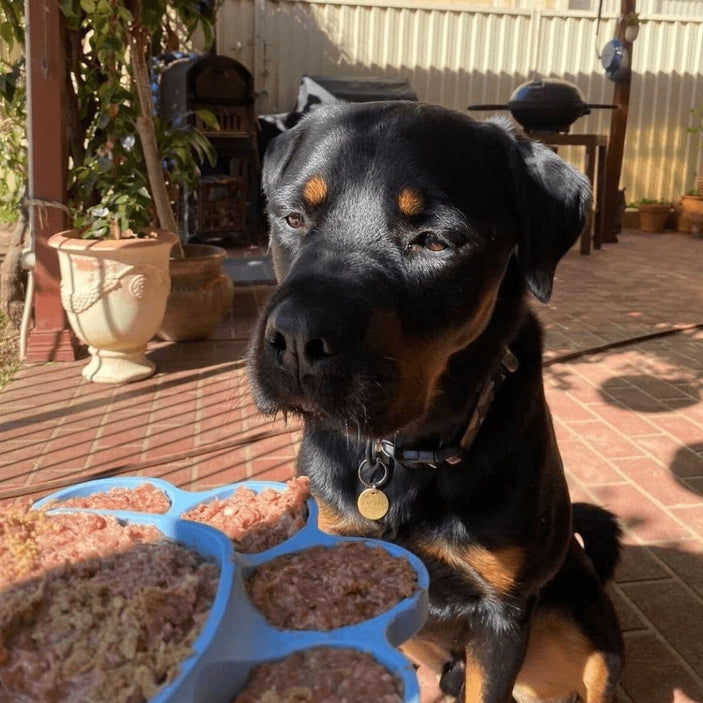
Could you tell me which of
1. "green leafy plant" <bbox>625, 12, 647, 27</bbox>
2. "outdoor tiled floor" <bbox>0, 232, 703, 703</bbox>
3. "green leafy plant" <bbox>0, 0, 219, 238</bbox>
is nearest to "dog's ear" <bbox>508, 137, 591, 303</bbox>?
"outdoor tiled floor" <bbox>0, 232, 703, 703</bbox>

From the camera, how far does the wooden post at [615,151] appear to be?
10195mm

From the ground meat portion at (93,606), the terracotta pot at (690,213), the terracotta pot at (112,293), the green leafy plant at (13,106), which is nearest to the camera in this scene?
the ground meat portion at (93,606)

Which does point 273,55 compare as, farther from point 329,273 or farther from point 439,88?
point 329,273

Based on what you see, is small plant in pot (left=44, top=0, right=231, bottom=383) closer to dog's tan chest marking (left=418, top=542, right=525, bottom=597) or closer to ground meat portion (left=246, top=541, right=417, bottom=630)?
dog's tan chest marking (left=418, top=542, right=525, bottom=597)

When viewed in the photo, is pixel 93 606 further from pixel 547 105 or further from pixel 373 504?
pixel 547 105

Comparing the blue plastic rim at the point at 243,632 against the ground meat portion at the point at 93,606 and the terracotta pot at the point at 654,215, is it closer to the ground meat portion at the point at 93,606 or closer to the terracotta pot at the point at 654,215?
the ground meat portion at the point at 93,606

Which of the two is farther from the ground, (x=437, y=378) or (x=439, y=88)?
(x=439, y=88)

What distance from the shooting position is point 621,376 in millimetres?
5145

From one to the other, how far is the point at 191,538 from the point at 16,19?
510cm

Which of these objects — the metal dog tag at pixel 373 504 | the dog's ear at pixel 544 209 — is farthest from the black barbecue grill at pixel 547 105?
the metal dog tag at pixel 373 504

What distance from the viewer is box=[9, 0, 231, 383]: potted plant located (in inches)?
182

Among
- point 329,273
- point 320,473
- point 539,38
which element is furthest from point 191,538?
point 539,38

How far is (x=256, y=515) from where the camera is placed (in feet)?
3.74

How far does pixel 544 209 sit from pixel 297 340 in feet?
2.69
